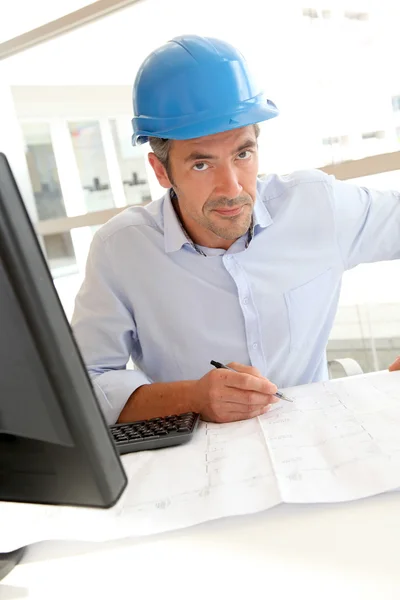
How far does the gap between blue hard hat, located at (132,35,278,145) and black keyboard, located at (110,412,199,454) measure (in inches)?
24.9

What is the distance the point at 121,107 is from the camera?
3.52 meters

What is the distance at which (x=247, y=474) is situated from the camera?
90 cm

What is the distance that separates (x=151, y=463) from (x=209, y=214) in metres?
0.72

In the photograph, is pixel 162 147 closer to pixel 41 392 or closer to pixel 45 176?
pixel 41 392

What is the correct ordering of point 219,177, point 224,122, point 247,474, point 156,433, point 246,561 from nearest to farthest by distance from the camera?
point 246,561, point 247,474, point 156,433, point 224,122, point 219,177

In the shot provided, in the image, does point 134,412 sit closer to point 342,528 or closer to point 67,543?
point 67,543

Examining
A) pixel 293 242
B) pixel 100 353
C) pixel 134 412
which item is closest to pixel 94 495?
pixel 134 412

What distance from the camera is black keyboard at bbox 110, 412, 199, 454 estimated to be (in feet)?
3.67

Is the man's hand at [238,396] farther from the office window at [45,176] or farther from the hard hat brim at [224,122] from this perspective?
the office window at [45,176]

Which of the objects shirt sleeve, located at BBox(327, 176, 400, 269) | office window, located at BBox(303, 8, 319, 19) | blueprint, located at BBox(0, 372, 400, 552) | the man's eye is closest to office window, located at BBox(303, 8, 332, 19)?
office window, located at BBox(303, 8, 319, 19)

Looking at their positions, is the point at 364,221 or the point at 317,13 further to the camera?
the point at 317,13

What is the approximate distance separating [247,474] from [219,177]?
0.82 m

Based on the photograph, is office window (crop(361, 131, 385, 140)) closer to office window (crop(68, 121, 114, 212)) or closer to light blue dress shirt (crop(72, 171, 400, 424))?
light blue dress shirt (crop(72, 171, 400, 424))

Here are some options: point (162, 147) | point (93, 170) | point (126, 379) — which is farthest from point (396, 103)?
point (93, 170)
